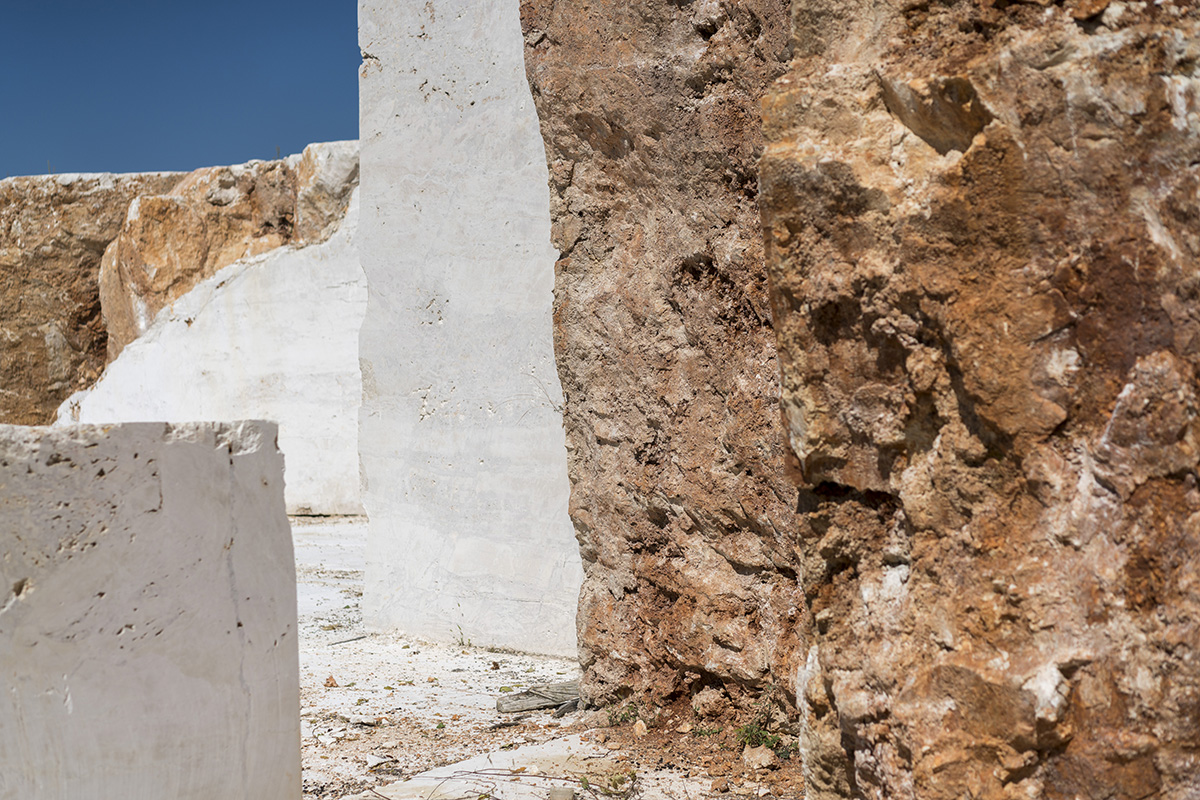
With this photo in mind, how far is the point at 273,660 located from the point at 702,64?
1.86m

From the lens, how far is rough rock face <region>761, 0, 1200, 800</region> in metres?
1.39

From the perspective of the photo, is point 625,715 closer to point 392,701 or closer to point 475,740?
point 475,740

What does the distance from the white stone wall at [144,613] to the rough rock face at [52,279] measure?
346 inches

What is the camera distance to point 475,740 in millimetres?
3254

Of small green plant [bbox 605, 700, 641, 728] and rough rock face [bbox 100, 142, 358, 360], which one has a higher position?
rough rock face [bbox 100, 142, 358, 360]

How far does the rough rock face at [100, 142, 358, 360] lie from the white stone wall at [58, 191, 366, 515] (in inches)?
9.7

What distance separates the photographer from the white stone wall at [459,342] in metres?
4.29

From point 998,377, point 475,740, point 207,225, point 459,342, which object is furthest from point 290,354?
point 998,377

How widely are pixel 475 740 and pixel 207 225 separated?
718cm

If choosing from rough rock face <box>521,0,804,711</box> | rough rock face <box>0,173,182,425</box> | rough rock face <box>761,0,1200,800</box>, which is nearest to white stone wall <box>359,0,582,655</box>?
rough rock face <box>521,0,804,711</box>

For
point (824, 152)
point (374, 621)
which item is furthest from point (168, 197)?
point (824, 152)

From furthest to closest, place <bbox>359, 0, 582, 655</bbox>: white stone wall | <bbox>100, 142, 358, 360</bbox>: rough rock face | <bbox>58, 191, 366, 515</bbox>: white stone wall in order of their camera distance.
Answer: <bbox>100, 142, 358, 360</bbox>: rough rock face, <bbox>58, 191, 366, 515</bbox>: white stone wall, <bbox>359, 0, 582, 655</bbox>: white stone wall

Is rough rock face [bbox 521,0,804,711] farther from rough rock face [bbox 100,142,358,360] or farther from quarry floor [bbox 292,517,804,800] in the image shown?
rough rock face [bbox 100,142,358,360]

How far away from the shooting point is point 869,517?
1769 millimetres
